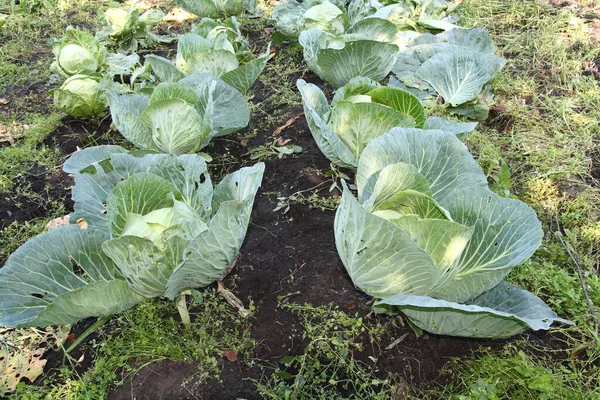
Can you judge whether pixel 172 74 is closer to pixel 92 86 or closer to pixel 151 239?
pixel 92 86

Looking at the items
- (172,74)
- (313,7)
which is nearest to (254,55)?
(313,7)

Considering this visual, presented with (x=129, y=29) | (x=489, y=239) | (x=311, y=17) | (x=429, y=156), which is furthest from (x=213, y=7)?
(x=489, y=239)

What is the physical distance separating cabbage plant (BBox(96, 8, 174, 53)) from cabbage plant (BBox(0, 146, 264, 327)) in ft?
11.2

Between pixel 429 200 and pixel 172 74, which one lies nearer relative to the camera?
pixel 429 200

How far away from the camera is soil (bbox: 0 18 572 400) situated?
2475mm

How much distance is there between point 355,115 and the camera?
10.4 feet

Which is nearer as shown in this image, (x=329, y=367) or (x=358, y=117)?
(x=329, y=367)

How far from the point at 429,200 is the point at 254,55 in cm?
367

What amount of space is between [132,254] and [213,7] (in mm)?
4064

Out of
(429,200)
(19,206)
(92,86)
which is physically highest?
(429,200)

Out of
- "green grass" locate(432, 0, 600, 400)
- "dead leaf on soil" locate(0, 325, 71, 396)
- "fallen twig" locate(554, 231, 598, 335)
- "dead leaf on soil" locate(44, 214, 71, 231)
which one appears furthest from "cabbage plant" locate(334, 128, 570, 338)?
"dead leaf on soil" locate(44, 214, 71, 231)

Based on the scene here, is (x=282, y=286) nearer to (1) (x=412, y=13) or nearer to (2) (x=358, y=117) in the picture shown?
(2) (x=358, y=117)

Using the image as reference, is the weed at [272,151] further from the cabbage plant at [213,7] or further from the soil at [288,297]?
the cabbage plant at [213,7]

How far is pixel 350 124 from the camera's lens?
324 cm
